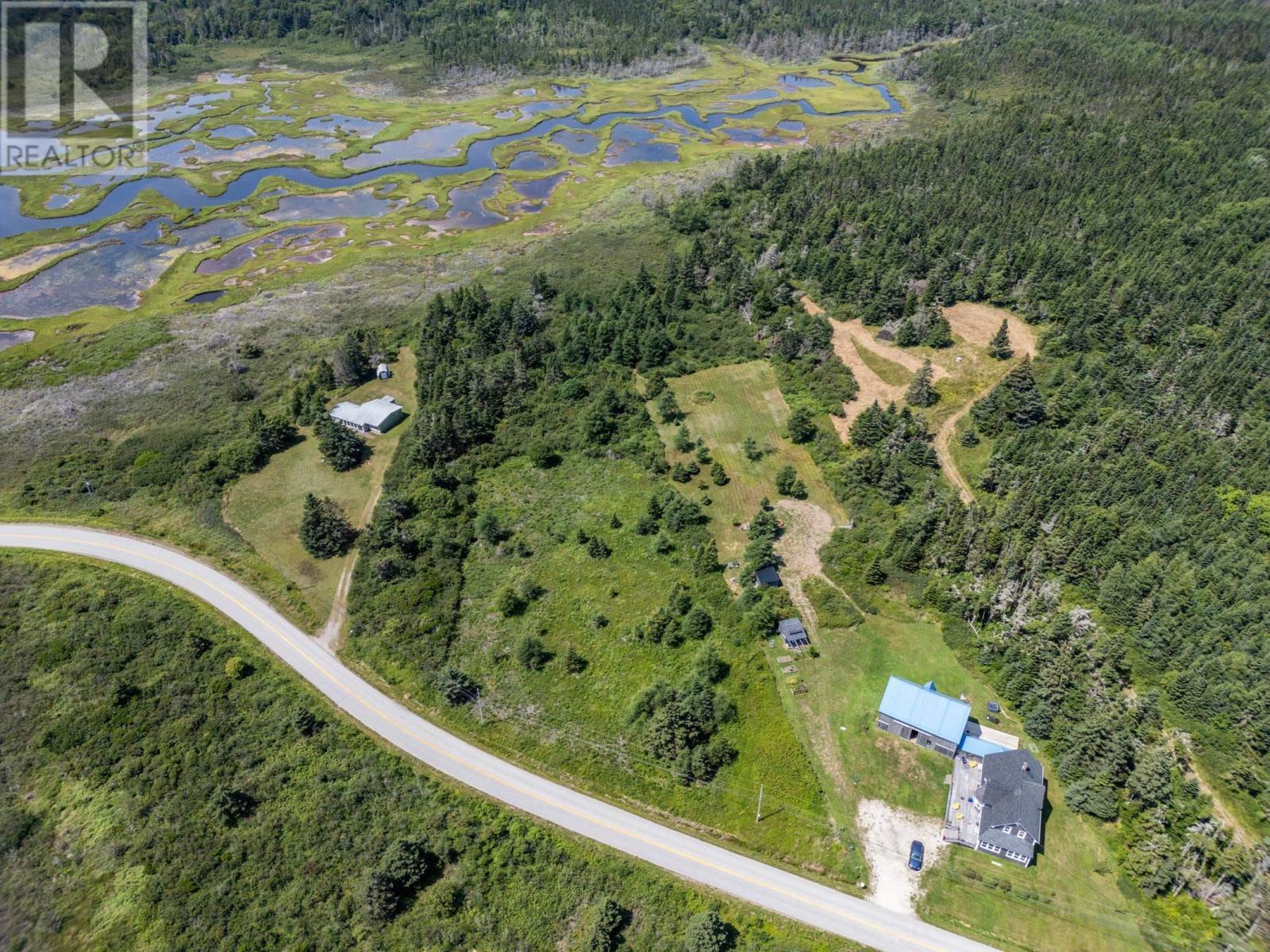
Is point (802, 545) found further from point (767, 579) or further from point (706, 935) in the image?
point (706, 935)

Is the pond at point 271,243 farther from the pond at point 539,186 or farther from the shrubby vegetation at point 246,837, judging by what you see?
the shrubby vegetation at point 246,837

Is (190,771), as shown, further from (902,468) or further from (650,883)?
(902,468)

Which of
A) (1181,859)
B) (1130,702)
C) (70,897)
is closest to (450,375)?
(70,897)

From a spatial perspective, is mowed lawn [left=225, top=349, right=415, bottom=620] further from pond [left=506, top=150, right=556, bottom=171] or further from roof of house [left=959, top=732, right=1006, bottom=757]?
pond [left=506, top=150, right=556, bottom=171]

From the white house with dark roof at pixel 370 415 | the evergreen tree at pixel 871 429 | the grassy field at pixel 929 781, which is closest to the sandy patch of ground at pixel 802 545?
the grassy field at pixel 929 781

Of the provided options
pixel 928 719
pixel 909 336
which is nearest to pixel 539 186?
pixel 909 336

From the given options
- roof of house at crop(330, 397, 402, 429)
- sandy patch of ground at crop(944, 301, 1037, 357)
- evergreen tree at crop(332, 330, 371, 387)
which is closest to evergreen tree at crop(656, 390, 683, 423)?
roof of house at crop(330, 397, 402, 429)

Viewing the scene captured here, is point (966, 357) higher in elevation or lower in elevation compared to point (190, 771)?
higher
